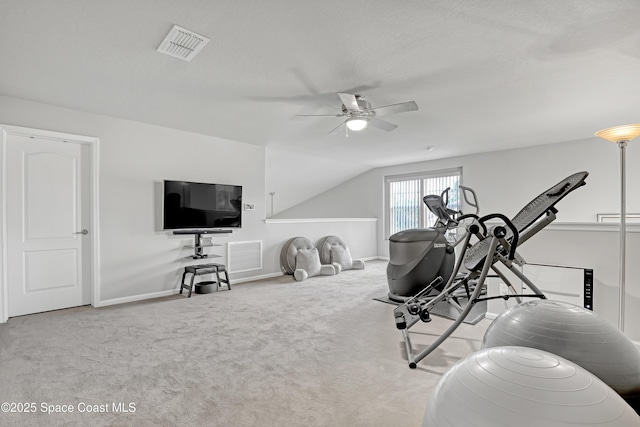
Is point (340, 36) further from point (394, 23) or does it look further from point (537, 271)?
point (537, 271)

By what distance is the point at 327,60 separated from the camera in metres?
2.79

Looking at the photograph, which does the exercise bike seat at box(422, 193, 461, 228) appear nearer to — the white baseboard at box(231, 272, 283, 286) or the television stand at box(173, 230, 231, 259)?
the white baseboard at box(231, 272, 283, 286)

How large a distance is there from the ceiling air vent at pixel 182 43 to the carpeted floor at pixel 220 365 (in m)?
2.51

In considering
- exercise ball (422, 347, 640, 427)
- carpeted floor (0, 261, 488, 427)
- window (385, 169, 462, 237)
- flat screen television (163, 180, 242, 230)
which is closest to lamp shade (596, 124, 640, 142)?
carpeted floor (0, 261, 488, 427)

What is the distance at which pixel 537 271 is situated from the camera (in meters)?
3.16

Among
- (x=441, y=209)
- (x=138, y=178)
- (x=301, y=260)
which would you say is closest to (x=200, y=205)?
(x=138, y=178)

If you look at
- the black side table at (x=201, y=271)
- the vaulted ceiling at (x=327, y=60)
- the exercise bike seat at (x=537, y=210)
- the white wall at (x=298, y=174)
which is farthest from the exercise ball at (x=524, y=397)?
the white wall at (x=298, y=174)

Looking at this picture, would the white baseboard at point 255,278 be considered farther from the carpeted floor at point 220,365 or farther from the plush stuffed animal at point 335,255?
the carpeted floor at point 220,365

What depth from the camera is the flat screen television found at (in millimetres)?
4422

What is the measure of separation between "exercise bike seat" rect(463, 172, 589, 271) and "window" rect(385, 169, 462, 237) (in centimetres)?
467

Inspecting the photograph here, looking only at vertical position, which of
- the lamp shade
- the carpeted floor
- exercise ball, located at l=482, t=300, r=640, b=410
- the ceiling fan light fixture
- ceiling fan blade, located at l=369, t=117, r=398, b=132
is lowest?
the carpeted floor

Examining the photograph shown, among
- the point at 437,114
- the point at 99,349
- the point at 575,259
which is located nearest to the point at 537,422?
the point at 575,259

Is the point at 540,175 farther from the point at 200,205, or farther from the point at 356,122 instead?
the point at 200,205

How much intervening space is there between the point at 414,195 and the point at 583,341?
6.62 m
